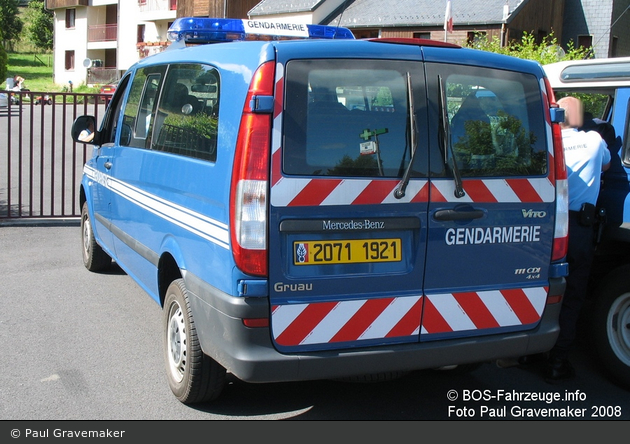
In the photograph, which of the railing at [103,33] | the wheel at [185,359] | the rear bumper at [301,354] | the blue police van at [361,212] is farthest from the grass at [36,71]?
the rear bumper at [301,354]

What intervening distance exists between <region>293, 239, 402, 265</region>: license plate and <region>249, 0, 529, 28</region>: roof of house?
74.8 feet

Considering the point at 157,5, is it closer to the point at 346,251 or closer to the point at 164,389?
the point at 164,389

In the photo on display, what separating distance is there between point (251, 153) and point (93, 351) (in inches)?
101

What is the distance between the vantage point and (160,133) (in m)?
4.76

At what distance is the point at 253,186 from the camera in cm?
341

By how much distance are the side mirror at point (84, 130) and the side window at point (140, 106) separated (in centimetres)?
84

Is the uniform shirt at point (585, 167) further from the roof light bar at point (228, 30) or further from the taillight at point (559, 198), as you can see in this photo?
the roof light bar at point (228, 30)

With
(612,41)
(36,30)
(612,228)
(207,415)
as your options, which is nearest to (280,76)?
(207,415)

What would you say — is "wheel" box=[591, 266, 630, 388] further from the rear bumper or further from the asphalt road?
the rear bumper

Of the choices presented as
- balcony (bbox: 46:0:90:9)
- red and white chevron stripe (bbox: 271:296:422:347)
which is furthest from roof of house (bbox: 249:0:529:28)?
balcony (bbox: 46:0:90:9)

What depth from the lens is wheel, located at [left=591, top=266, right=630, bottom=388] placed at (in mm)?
4789

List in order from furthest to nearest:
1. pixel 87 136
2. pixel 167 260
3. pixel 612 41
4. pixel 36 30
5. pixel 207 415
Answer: pixel 36 30 → pixel 612 41 → pixel 87 136 → pixel 167 260 → pixel 207 415

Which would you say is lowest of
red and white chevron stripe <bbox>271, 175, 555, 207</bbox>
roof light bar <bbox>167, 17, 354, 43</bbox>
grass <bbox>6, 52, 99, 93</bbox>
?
red and white chevron stripe <bbox>271, 175, 555, 207</bbox>
